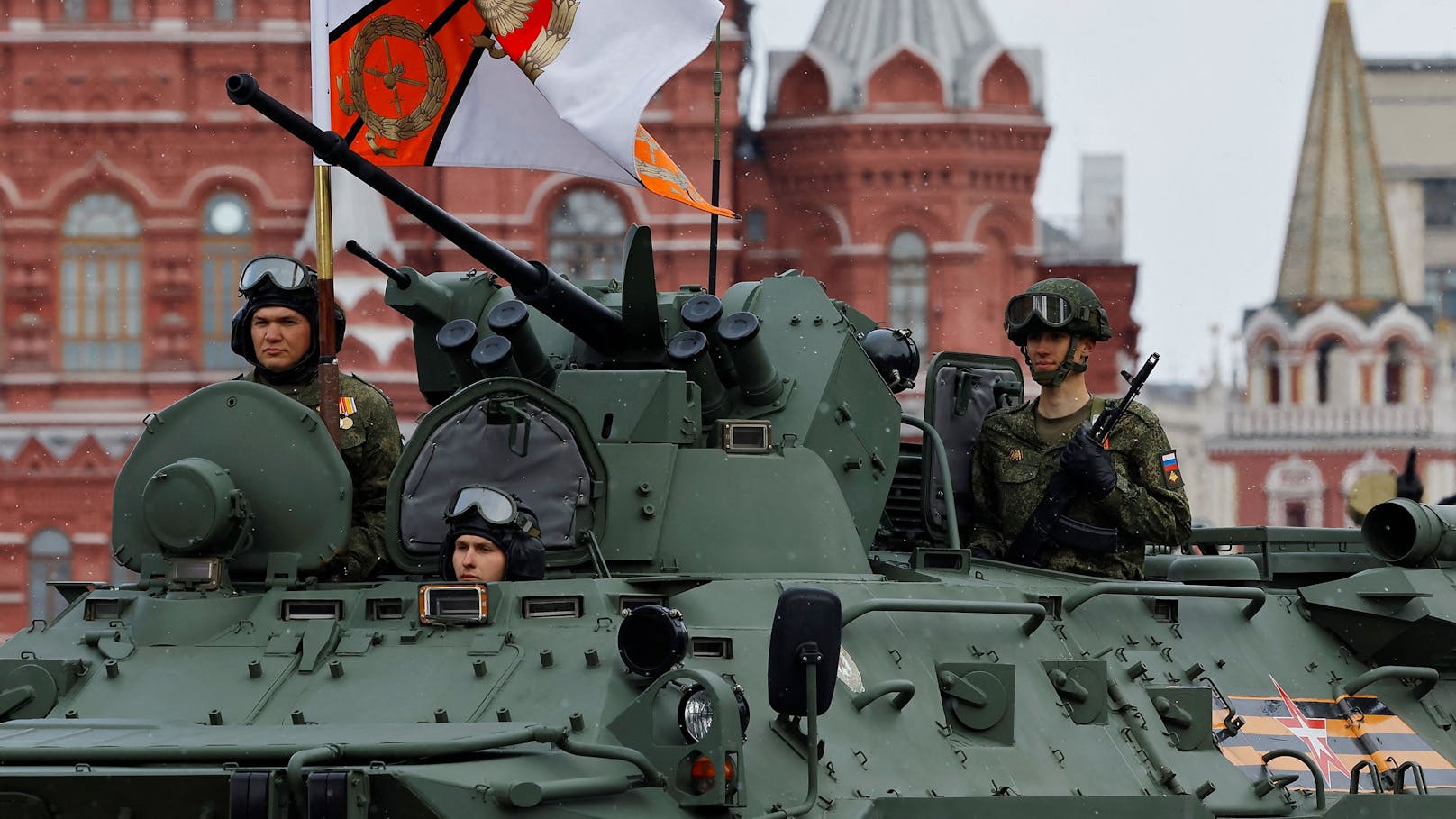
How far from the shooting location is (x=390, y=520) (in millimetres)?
11438

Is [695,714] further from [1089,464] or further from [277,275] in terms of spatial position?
[277,275]

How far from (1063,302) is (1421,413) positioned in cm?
6692

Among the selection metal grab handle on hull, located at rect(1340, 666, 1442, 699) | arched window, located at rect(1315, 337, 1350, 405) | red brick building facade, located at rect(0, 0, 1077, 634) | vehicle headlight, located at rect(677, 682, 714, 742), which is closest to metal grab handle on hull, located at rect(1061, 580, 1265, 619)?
metal grab handle on hull, located at rect(1340, 666, 1442, 699)

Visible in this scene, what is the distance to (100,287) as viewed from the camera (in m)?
54.4

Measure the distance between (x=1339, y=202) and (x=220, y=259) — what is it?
39.2m

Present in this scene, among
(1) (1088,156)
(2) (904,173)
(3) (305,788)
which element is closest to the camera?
(3) (305,788)

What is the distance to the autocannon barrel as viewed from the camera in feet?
44.5

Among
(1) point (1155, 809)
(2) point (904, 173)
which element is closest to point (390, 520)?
(1) point (1155, 809)

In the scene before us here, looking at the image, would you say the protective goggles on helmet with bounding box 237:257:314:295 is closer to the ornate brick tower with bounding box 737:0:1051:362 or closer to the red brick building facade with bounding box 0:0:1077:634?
the red brick building facade with bounding box 0:0:1077:634

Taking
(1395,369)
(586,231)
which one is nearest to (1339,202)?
(1395,369)

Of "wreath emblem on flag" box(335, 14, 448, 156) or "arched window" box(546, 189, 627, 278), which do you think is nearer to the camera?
"wreath emblem on flag" box(335, 14, 448, 156)

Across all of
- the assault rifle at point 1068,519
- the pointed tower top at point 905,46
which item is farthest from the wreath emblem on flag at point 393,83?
the pointed tower top at point 905,46

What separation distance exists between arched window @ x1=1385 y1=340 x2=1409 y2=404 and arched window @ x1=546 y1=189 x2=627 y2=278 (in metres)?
33.8

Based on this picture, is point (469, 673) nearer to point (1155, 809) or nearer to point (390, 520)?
point (390, 520)
